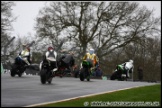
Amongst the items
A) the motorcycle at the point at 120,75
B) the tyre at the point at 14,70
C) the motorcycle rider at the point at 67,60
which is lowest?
the motorcycle at the point at 120,75

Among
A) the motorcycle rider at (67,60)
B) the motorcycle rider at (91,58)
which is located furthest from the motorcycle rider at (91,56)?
the motorcycle rider at (67,60)

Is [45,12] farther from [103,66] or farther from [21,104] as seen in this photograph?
[21,104]

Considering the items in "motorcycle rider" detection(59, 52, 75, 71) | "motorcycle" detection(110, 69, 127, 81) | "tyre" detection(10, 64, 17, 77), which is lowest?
"motorcycle" detection(110, 69, 127, 81)

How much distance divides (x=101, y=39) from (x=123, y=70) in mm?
25555

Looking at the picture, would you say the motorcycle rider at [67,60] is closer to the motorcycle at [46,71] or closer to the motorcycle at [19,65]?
the motorcycle at [19,65]

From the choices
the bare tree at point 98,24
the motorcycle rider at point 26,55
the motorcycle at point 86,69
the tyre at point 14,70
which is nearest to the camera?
the motorcycle at point 86,69

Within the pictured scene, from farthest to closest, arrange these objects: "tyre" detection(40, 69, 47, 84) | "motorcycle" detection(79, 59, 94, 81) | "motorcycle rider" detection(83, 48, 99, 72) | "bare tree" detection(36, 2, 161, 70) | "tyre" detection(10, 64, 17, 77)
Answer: "bare tree" detection(36, 2, 161, 70)
"tyre" detection(10, 64, 17, 77)
"motorcycle rider" detection(83, 48, 99, 72)
"motorcycle" detection(79, 59, 94, 81)
"tyre" detection(40, 69, 47, 84)

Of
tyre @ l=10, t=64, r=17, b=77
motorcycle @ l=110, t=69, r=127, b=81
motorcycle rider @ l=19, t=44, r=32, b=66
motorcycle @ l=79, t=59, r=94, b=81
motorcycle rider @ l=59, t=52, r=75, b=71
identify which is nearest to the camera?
motorcycle @ l=79, t=59, r=94, b=81

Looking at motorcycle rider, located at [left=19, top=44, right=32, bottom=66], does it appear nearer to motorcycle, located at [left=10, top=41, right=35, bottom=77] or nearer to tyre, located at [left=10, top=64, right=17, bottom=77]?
motorcycle, located at [left=10, top=41, right=35, bottom=77]

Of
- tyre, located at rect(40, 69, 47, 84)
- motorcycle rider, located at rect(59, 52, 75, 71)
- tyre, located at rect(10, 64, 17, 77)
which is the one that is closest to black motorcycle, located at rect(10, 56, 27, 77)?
tyre, located at rect(10, 64, 17, 77)

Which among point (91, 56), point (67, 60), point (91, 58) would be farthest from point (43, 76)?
point (67, 60)

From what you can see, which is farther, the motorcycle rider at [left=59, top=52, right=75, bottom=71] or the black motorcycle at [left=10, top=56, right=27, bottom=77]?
the motorcycle rider at [left=59, top=52, right=75, bottom=71]

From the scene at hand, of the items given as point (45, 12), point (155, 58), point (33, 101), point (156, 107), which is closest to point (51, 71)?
point (33, 101)

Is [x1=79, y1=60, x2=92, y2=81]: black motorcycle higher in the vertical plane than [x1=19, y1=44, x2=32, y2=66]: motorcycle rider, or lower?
lower
